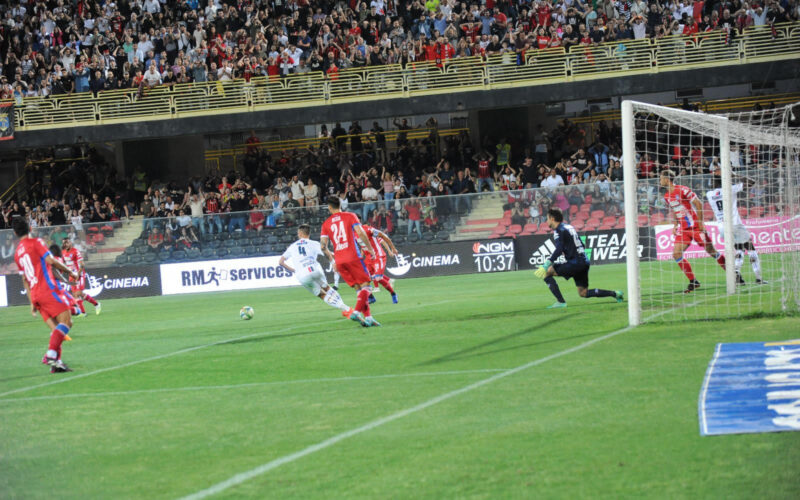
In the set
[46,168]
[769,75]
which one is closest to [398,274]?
[769,75]

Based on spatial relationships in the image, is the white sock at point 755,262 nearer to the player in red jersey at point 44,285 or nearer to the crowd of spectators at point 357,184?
the crowd of spectators at point 357,184

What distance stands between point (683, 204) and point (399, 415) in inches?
392

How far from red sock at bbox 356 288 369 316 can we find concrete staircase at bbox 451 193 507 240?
14.7m

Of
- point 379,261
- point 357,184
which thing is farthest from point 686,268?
point 357,184

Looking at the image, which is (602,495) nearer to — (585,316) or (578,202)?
(585,316)

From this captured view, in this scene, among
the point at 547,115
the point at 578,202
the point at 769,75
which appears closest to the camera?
the point at 578,202

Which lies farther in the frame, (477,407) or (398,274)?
(398,274)

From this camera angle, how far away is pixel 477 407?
7.84 m

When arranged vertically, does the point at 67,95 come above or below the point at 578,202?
above

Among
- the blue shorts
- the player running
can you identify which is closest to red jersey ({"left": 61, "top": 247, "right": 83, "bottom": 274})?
the player running

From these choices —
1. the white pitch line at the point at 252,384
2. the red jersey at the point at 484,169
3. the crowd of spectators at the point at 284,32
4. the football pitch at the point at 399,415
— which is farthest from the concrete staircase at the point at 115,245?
the white pitch line at the point at 252,384

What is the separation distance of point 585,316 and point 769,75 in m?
22.4

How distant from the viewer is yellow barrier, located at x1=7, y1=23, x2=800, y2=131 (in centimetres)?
3325

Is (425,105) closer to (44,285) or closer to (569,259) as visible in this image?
(569,259)
